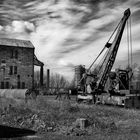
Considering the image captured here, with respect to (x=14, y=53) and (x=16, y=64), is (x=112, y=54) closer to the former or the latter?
(x=16, y=64)

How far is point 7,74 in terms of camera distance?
32.8 metres

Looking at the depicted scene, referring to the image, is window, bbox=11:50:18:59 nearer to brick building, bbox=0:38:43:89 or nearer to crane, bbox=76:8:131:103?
brick building, bbox=0:38:43:89

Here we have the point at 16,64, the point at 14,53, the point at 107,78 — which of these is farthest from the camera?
the point at 14,53

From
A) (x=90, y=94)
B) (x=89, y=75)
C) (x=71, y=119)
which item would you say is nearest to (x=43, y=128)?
(x=71, y=119)

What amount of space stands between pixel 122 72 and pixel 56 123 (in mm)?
11308

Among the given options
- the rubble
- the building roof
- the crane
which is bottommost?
the rubble

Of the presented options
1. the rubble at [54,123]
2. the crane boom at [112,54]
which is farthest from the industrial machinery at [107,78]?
the rubble at [54,123]

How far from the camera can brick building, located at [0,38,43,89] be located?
32.7 m

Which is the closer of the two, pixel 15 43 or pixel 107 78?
pixel 107 78

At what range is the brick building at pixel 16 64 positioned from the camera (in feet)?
107

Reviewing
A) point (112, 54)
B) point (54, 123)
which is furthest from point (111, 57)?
point (54, 123)

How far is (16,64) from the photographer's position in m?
33.8

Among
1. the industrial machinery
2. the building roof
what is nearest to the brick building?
the building roof

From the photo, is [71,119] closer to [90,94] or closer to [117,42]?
[90,94]
